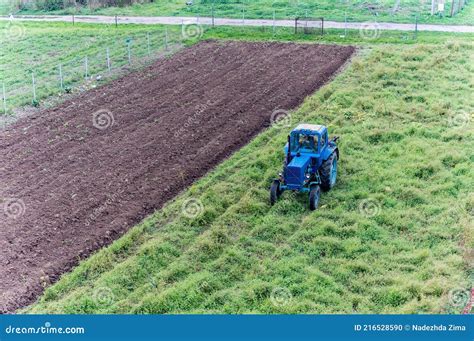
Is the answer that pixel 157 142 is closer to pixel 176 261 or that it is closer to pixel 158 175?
pixel 158 175

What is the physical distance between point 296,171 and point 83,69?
57.6 ft

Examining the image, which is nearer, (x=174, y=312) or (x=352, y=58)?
(x=174, y=312)

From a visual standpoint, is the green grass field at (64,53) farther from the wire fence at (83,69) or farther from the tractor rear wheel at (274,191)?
the tractor rear wheel at (274,191)

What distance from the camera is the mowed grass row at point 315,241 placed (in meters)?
14.1

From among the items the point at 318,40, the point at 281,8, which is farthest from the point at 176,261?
the point at 281,8

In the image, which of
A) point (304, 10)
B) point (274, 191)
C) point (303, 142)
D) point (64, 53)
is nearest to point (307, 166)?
point (303, 142)

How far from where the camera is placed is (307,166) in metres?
18.2

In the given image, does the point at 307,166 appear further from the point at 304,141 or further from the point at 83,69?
the point at 83,69

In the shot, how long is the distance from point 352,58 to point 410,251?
18989 mm

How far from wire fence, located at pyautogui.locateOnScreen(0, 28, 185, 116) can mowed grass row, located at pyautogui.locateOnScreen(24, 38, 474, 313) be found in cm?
1062

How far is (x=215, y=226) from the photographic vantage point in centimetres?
1711

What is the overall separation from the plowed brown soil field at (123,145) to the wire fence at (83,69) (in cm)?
125

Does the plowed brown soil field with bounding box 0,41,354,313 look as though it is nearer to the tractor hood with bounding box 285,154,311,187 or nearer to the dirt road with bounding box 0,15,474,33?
the tractor hood with bounding box 285,154,311,187

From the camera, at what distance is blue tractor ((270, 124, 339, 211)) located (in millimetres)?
17859
